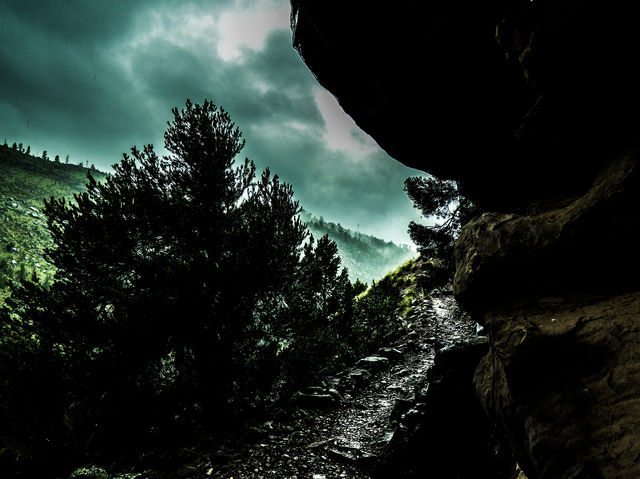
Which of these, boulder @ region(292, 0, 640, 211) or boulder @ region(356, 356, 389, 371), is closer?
boulder @ region(292, 0, 640, 211)

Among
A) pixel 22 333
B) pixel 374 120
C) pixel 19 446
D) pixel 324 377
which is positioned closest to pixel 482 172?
pixel 374 120

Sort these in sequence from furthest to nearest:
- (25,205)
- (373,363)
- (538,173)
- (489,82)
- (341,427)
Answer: (25,205) → (373,363) → (341,427) → (489,82) → (538,173)

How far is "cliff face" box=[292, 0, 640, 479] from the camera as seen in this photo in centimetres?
249

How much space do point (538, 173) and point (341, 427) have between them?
7297mm

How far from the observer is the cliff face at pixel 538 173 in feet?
8.17

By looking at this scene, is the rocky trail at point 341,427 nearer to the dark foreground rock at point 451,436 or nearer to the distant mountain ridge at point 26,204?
the dark foreground rock at point 451,436

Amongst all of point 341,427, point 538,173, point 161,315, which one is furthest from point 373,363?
point 538,173

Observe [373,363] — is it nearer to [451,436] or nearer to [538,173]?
[451,436]

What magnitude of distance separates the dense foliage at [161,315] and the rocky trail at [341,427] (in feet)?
3.75

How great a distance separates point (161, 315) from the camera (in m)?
7.45

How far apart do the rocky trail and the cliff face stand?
2888 millimetres

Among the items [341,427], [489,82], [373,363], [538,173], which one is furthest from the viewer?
[373,363]

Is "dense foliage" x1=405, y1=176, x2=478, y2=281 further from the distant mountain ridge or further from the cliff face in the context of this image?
the distant mountain ridge

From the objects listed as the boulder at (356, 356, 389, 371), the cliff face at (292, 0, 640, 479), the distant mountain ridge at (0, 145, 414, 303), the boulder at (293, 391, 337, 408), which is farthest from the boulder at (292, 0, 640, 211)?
the distant mountain ridge at (0, 145, 414, 303)
